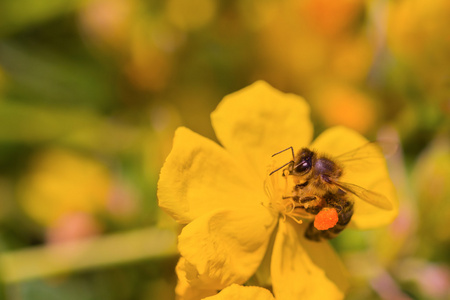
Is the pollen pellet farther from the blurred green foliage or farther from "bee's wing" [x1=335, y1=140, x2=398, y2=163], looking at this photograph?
the blurred green foliage

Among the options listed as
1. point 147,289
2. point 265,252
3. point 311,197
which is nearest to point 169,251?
point 147,289

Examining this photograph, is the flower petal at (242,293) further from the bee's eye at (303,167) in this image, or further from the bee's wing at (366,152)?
the bee's wing at (366,152)

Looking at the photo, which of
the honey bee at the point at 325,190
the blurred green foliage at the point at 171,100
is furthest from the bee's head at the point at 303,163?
the blurred green foliage at the point at 171,100

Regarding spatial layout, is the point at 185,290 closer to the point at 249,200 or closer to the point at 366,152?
the point at 249,200

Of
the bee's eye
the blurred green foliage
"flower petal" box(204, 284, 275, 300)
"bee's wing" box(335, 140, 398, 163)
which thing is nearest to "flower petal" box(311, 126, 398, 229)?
"bee's wing" box(335, 140, 398, 163)

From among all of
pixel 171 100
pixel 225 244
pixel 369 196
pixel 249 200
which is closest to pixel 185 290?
pixel 225 244

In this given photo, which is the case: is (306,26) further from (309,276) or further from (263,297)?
(263,297)
